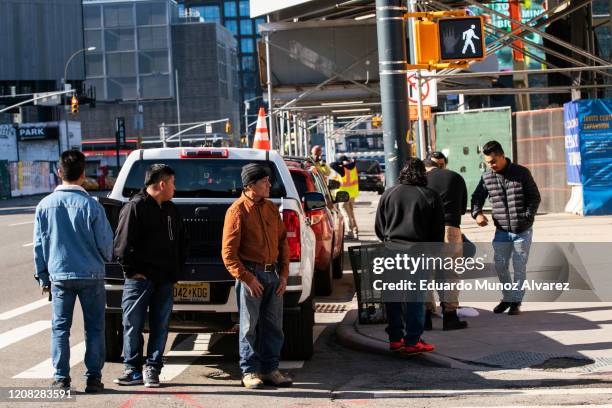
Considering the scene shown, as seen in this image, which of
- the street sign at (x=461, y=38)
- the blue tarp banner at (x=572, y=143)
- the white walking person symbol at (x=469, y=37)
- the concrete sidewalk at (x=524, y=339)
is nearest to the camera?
the concrete sidewalk at (x=524, y=339)

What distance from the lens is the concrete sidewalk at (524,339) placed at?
8.91 m

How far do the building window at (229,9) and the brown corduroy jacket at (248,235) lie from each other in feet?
592

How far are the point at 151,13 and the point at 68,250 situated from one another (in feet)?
408

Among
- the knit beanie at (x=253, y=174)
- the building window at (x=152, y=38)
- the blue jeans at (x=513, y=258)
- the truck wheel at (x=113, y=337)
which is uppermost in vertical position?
the building window at (x=152, y=38)

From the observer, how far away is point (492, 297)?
457 inches

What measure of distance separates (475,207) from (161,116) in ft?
395

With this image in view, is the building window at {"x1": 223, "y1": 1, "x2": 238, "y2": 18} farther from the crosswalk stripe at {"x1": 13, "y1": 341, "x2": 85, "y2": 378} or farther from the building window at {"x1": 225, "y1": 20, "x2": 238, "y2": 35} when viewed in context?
the crosswalk stripe at {"x1": 13, "y1": 341, "x2": 85, "y2": 378}

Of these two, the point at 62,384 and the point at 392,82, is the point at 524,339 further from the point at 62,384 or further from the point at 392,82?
the point at 62,384

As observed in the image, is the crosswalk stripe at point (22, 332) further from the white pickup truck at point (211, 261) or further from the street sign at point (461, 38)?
the street sign at point (461, 38)

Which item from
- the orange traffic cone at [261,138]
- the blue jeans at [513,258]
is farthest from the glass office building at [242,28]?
the blue jeans at [513,258]

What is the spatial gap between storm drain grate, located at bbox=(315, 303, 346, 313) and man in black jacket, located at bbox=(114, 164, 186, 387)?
15.3 feet

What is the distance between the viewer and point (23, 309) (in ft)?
44.7

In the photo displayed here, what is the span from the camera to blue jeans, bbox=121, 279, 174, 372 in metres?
8.32

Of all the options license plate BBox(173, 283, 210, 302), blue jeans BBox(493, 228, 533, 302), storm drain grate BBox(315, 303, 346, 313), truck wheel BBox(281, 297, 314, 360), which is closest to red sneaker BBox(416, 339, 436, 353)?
truck wheel BBox(281, 297, 314, 360)
